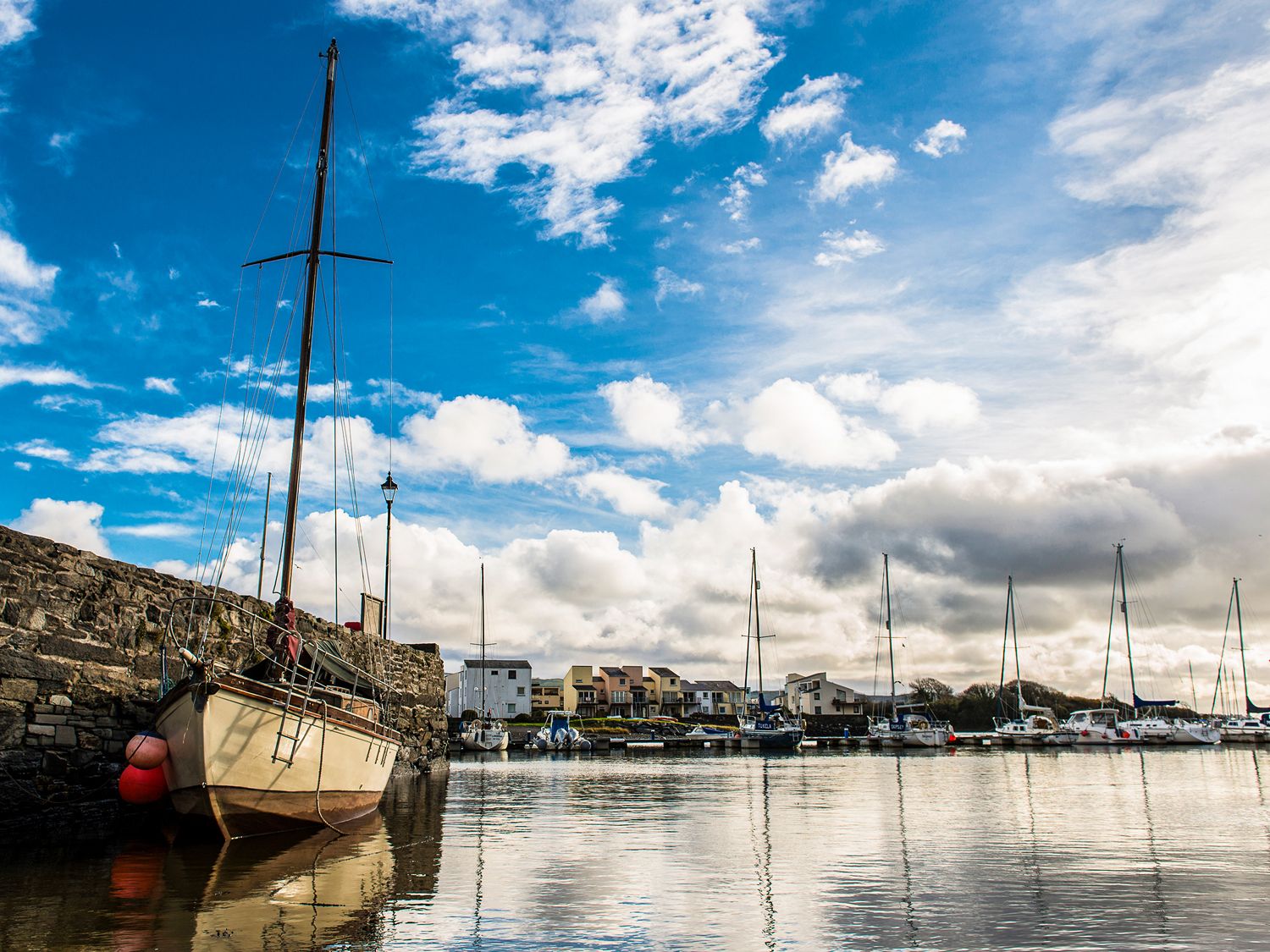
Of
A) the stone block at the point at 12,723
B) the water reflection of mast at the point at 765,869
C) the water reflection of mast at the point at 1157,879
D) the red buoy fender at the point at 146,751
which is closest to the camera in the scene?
the water reflection of mast at the point at 765,869

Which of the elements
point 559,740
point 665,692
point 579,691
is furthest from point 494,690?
point 559,740

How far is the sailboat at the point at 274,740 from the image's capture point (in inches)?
473

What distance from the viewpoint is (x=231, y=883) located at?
9.61 metres

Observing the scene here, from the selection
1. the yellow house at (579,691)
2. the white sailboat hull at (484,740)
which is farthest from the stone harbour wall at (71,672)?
the yellow house at (579,691)

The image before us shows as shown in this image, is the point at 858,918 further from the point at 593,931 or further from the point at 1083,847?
the point at 1083,847

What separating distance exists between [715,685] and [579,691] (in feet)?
69.4

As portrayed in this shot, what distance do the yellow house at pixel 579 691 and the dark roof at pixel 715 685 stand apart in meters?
16.9

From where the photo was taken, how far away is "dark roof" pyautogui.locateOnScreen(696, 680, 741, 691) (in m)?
121

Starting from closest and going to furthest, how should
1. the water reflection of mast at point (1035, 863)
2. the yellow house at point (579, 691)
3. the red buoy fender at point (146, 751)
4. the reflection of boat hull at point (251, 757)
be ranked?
the water reflection of mast at point (1035, 863), the reflection of boat hull at point (251, 757), the red buoy fender at point (146, 751), the yellow house at point (579, 691)

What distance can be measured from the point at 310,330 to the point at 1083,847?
52.9ft

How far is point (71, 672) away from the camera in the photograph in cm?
1400

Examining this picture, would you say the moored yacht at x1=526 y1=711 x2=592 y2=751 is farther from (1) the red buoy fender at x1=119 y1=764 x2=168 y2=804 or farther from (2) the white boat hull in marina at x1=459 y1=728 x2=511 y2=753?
(1) the red buoy fender at x1=119 y1=764 x2=168 y2=804

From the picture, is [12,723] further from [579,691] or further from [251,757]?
[579,691]

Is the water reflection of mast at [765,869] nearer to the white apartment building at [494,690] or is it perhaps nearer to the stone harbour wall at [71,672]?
the stone harbour wall at [71,672]
